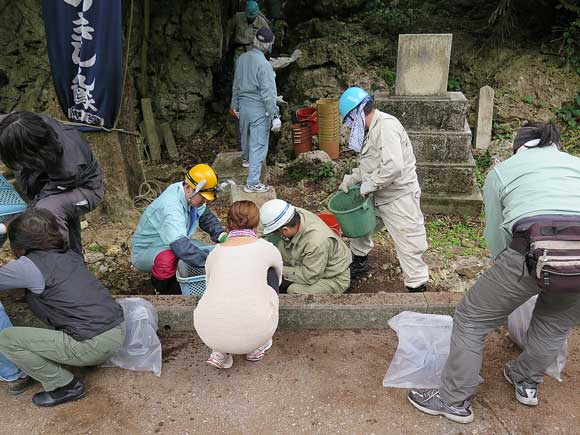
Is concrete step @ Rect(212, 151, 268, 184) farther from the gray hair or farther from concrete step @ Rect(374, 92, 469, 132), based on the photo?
concrete step @ Rect(374, 92, 469, 132)

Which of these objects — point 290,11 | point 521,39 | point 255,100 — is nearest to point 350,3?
point 290,11

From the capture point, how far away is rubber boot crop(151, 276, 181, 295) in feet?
13.6

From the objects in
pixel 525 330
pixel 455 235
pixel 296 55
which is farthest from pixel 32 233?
pixel 296 55

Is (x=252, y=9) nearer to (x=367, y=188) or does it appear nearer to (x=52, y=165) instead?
(x=367, y=188)

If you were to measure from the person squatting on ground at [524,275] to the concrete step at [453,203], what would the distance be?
3.38 metres

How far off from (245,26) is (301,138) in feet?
9.35

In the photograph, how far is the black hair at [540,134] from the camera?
2.73m

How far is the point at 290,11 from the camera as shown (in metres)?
11.8

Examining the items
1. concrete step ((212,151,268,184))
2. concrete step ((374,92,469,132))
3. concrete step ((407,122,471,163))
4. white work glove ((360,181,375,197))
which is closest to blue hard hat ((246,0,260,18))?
concrete step ((212,151,268,184))

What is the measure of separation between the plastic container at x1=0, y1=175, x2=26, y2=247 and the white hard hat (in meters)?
1.63

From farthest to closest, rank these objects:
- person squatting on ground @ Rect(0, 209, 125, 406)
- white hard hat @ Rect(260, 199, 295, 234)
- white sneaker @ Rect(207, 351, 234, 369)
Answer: white hard hat @ Rect(260, 199, 295, 234) < white sneaker @ Rect(207, 351, 234, 369) < person squatting on ground @ Rect(0, 209, 125, 406)

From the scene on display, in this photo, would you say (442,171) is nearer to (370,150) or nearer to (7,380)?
(370,150)

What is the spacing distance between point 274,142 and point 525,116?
412cm

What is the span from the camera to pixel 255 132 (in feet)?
21.5
